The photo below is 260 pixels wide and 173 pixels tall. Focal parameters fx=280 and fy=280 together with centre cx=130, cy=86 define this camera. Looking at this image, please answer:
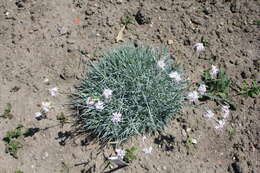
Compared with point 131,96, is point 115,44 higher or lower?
higher

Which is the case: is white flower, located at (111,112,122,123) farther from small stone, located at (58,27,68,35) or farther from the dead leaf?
small stone, located at (58,27,68,35)

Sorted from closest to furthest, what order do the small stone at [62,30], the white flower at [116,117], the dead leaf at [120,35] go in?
the white flower at [116,117] → the dead leaf at [120,35] → the small stone at [62,30]

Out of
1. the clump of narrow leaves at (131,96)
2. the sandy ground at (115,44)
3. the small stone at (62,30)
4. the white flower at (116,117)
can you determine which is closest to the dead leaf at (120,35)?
the sandy ground at (115,44)

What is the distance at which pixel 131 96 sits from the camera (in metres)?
2.81

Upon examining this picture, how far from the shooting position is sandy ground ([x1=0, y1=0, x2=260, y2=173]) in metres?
2.81

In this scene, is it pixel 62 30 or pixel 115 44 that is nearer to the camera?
pixel 115 44

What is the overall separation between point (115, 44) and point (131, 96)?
0.93m

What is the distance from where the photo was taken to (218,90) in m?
3.05

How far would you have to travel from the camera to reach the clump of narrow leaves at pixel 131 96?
2758 millimetres

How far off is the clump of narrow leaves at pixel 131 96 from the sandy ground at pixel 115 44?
178 mm

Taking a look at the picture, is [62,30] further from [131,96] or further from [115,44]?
[131,96]

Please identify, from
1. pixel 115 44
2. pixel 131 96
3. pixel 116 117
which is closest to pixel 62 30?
pixel 115 44

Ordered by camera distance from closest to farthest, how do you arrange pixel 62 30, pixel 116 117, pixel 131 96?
1. pixel 116 117
2. pixel 131 96
3. pixel 62 30

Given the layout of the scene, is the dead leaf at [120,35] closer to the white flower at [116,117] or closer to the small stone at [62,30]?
the small stone at [62,30]
